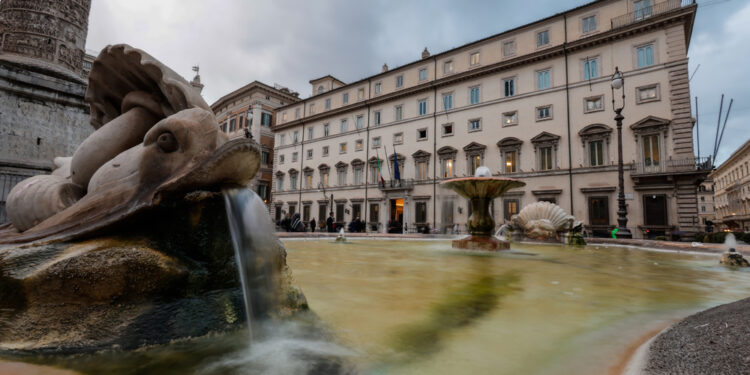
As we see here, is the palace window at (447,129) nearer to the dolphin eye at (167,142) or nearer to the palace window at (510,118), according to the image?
the palace window at (510,118)

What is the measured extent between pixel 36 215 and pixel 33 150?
5046 millimetres

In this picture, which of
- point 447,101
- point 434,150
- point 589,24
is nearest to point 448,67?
point 447,101

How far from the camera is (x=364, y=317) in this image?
2131 millimetres

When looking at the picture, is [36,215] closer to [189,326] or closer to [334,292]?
[189,326]

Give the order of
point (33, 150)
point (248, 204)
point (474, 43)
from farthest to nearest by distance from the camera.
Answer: point (474, 43) < point (33, 150) < point (248, 204)

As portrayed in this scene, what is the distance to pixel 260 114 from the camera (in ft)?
138

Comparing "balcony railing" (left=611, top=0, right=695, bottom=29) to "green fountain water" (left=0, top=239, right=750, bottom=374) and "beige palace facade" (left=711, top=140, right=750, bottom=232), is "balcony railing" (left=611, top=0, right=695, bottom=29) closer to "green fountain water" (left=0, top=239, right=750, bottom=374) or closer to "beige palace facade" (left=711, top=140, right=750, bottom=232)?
"green fountain water" (left=0, top=239, right=750, bottom=374)

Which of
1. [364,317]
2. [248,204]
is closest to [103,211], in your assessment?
[248,204]

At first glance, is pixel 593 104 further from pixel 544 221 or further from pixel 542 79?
pixel 544 221

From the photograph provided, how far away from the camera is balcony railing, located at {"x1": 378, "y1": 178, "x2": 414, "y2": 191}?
1167 inches

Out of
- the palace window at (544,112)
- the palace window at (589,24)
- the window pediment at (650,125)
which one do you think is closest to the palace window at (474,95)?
the palace window at (544,112)

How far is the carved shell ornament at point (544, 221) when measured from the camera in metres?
12.1

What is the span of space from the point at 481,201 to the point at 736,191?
7701 centimetres

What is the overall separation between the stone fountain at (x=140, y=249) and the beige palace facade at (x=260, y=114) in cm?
4090
